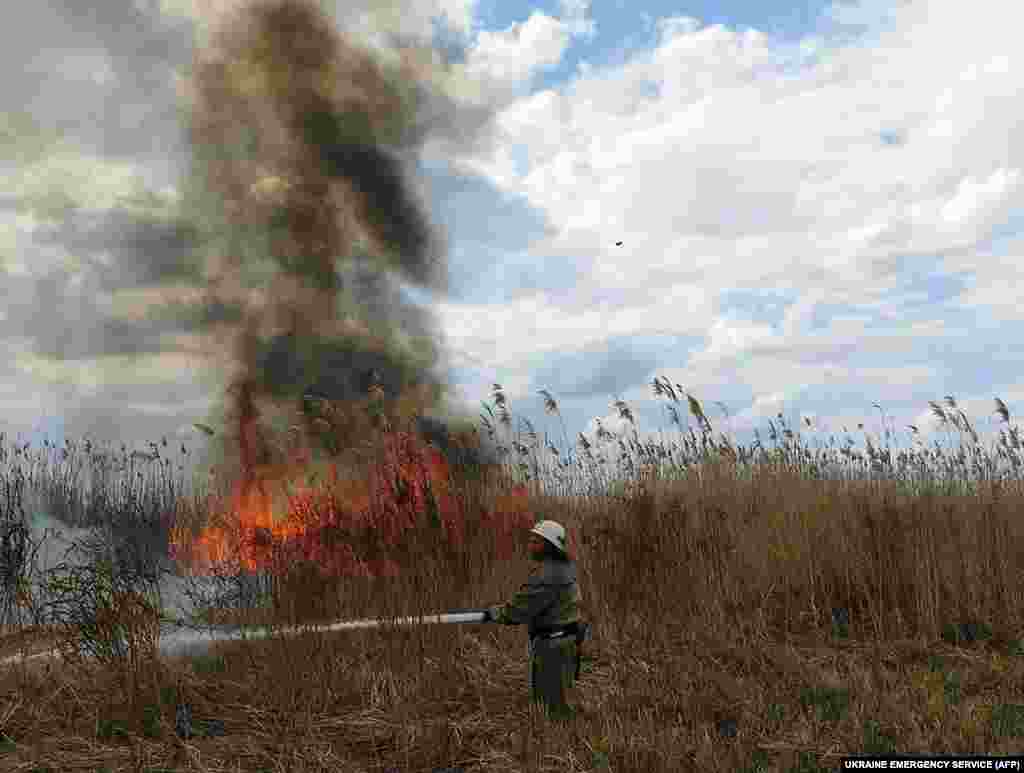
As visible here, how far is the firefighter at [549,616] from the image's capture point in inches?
233

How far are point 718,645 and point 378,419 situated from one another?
4.09m

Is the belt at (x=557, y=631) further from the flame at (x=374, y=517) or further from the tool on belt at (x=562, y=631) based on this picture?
the flame at (x=374, y=517)

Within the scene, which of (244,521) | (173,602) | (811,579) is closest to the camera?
(811,579)

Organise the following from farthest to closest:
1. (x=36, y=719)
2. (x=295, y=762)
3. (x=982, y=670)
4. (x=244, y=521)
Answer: (x=244, y=521) < (x=982, y=670) < (x=36, y=719) < (x=295, y=762)

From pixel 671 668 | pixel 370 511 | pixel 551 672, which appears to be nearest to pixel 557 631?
pixel 551 672

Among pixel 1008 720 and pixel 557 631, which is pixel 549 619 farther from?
pixel 1008 720

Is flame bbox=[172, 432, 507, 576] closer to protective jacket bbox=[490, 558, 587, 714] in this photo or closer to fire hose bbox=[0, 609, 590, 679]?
fire hose bbox=[0, 609, 590, 679]

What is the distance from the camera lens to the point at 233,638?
7398mm

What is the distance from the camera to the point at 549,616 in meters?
5.96

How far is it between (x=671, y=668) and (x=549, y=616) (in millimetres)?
1616

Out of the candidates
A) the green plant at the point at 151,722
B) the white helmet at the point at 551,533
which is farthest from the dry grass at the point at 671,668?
the white helmet at the point at 551,533

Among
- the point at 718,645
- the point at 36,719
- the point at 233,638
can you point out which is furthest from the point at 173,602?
the point at 718,645

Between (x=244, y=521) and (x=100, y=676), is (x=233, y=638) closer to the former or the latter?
(x=100, y=676)

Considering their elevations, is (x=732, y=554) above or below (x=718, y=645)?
above
